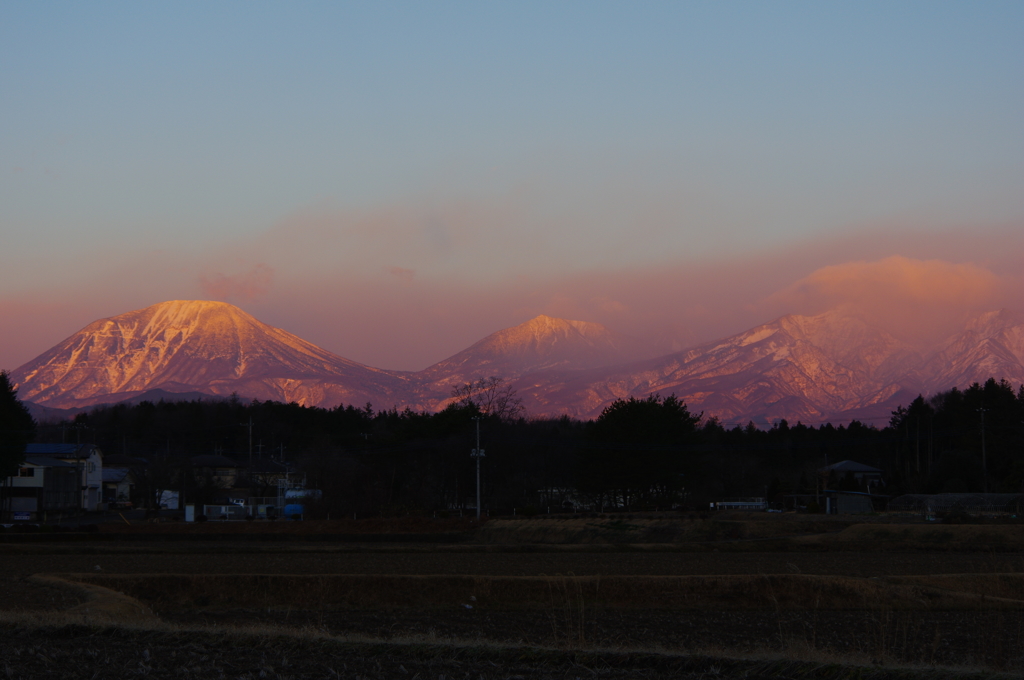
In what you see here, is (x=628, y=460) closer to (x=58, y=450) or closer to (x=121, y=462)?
(x=58, y=450)

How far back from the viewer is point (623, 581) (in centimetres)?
2620

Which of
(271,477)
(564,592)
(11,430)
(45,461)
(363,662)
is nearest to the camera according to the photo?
(363,662)

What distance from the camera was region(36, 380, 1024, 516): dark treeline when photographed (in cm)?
7806

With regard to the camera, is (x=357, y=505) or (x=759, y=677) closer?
(x=759, y=677)

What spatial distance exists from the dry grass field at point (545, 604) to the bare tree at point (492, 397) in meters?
40.6

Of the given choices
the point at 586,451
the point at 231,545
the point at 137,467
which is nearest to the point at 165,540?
the point at 231,545

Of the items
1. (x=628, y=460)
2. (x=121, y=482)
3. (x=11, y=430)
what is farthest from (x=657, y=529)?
(x=121, y=482)

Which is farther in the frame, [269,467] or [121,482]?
[269,467]

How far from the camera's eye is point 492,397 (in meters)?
97.9

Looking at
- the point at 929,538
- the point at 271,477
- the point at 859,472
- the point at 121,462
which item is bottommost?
the point at 929,538

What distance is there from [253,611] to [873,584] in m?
16.5

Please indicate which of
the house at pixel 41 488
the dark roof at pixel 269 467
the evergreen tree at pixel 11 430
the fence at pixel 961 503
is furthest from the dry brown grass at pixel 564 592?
the dark roof at pixel 269 467

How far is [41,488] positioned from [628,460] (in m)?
54.9

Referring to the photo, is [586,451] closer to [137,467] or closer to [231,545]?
[231,545]
